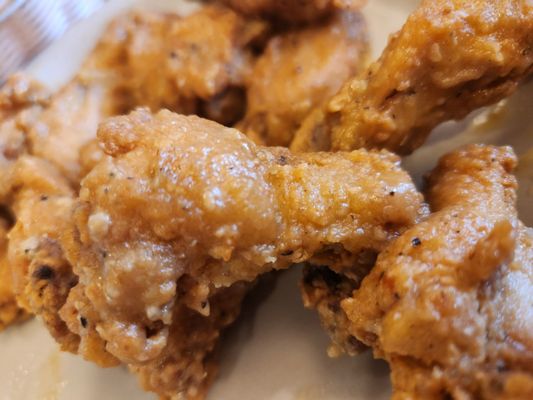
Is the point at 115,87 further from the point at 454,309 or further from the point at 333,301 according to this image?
the point at 454,309

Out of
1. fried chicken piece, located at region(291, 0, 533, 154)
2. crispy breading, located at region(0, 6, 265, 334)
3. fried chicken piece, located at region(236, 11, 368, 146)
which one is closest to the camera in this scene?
fried chicken piece, located at region(291, 0, 533, 154)

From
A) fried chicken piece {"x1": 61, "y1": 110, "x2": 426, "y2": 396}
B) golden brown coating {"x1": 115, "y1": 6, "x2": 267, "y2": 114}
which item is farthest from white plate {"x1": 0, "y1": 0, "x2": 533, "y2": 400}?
golden brown coating {"x1": 115, "y1": 6, "x2": 267, "y2": 114}

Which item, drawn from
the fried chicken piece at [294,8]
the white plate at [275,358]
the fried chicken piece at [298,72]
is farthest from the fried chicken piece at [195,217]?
the fried chicken piece at [294,8]

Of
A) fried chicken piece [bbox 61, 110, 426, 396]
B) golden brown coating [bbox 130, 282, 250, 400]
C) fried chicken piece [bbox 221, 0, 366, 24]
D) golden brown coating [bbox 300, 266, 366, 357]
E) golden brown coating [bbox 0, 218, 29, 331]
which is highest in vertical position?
fried chicken piece [bbox 221, 0, 366, 24]

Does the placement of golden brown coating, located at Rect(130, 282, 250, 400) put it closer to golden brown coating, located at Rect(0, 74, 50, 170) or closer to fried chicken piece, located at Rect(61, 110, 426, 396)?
fried chicken piece, located at Rect(61, 110, 426, 396)

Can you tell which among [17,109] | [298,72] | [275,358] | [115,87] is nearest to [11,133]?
[17,109]

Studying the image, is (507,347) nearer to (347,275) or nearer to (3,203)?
(347,275)
